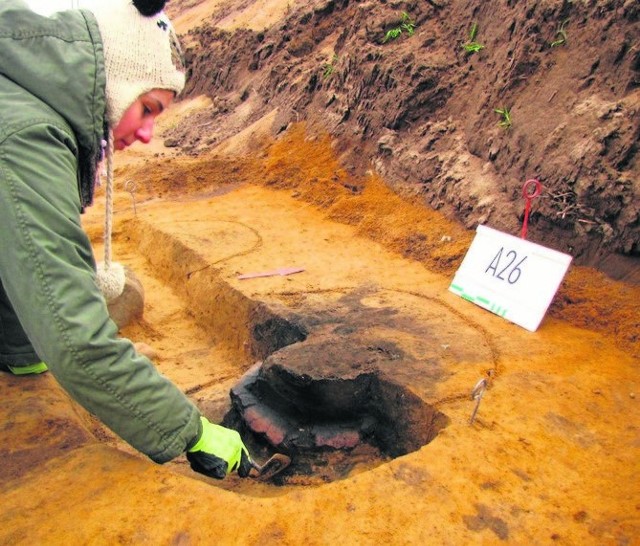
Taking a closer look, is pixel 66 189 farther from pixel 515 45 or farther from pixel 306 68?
pixel 306 68

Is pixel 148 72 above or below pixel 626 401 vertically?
above

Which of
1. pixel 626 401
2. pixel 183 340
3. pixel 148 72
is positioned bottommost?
pixel 183 340

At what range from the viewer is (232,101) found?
9586 mm

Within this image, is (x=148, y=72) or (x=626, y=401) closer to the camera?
(x=148, y=72)

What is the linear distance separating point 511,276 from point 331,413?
5.11ft

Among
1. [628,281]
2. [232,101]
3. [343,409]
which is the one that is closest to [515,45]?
[628,281]

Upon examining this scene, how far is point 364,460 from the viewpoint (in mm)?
2727

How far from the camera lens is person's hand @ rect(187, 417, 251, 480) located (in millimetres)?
1944

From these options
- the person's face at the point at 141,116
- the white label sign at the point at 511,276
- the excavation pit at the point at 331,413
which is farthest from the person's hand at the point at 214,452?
the white label sign at the point at 511,276

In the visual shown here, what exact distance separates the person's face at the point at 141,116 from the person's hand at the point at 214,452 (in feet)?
3.35

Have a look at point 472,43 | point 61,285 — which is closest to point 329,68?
point 472,43

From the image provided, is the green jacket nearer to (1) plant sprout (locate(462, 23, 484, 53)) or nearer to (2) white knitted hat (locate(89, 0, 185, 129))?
(2) white knitted hat (locate(89, 0, 185, 129))

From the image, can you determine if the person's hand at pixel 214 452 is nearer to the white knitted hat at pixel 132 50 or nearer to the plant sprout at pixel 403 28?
the white knitted hat at pixel 132 50

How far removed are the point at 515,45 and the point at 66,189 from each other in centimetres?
433
